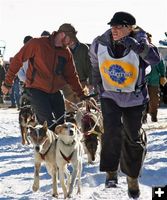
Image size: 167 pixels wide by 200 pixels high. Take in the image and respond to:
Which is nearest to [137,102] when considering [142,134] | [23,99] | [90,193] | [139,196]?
[142,134]

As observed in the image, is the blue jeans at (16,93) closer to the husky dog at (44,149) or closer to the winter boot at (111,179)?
the husky dog at (44,149)

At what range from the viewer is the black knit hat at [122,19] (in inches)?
192

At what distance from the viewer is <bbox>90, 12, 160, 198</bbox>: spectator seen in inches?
191

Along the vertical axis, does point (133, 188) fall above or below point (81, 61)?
below

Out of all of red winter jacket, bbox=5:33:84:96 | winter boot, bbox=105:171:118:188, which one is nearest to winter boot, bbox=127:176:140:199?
winter boot, bbox=105:171:118:188

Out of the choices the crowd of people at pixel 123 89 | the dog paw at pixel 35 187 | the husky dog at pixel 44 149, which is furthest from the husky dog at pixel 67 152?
the crowd of people at pixel 123 89

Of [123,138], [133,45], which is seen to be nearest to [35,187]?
[123,138]

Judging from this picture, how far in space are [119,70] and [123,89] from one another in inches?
7.3

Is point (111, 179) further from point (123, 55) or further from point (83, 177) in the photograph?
point (83, 177)

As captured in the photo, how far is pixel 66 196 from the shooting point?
5457 mm

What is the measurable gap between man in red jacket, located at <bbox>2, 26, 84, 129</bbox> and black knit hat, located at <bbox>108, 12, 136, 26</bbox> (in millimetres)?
1321

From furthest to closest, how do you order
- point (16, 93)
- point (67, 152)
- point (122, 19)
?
1. point (16, 93)
2. point (67, 152)
3. point (122, 19)

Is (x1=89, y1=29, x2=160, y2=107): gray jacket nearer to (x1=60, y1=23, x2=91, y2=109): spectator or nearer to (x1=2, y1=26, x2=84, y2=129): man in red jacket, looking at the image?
(x1=2, y1=26, x2=84, y2=129): man in red jacket

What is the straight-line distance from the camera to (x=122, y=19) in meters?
4.88
